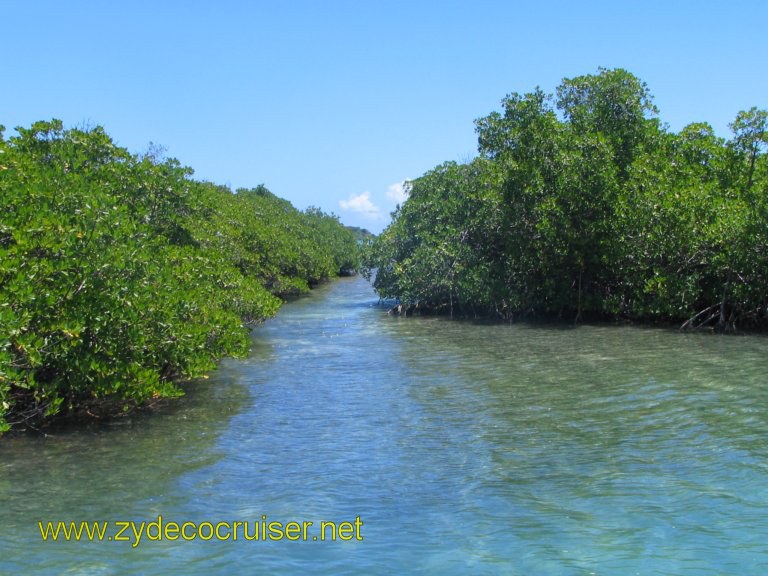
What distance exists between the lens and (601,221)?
2164cm

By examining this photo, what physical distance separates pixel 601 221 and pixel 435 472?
14.9 metres

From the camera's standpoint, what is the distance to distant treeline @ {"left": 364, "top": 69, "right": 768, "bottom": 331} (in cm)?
1942

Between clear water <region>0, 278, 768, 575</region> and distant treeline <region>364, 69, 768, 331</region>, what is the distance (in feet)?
16.6

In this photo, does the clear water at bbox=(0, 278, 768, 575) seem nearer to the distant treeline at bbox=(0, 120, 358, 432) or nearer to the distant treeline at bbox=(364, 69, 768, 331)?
the distant treeline at bbox=(0, 120, 358, 432)

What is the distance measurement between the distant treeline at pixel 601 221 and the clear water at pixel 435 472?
Result: 5046 mm

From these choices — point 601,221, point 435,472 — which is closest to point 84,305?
point 435,472

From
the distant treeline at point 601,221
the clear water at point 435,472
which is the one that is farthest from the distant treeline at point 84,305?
the distant treeline at point 601,221

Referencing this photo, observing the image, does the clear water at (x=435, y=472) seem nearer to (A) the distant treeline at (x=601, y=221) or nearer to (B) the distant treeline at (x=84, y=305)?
(B) the distant treeline at (x=84, y=305)

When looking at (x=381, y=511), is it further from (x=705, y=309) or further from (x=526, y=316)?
(x=526, y=316)

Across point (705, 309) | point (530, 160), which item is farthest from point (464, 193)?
point (705, 309)

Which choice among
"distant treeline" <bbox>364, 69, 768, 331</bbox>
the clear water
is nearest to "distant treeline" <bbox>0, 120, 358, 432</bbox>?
the clear water

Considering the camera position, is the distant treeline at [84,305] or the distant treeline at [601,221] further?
the distant treeline at [601,221]

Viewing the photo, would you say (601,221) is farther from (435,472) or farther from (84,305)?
(84,305)

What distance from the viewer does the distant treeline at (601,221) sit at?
19.4 m
